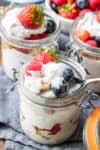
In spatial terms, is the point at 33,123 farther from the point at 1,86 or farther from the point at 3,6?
the point at 3,6

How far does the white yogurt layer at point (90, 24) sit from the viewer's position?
900mm

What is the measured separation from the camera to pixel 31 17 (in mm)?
826

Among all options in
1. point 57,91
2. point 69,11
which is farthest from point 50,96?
point 69,11

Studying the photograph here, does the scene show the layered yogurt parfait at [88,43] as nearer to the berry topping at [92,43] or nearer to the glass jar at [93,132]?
the berry topping at [92,43]

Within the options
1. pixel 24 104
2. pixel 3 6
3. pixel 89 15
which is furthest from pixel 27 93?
pixel 3 6

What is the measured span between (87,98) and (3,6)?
324 millimetres

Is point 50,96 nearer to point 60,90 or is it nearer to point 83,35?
point 60,90

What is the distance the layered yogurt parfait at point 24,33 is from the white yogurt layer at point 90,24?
5 cm

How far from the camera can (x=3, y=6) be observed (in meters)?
1.07

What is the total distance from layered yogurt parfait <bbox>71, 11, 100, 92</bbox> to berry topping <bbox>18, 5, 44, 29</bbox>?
0.27ft

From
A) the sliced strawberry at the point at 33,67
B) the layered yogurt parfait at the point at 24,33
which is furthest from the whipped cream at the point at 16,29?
the sliced strawberry at the point at 33,67

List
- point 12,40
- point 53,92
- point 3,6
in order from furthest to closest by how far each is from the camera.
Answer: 1. point 3,6
2. point 12,40
3. point 53,92

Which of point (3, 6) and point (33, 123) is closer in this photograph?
point (33, 123)

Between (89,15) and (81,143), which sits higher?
(89,15)
